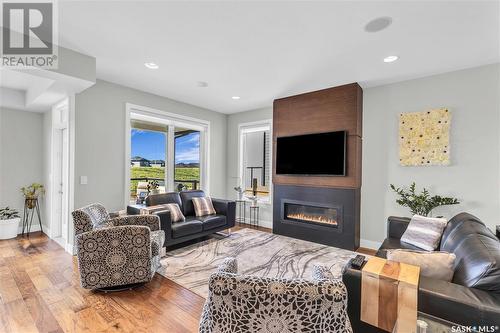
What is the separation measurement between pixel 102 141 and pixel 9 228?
2.38 meters

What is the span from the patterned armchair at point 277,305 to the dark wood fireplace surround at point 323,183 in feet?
10.5

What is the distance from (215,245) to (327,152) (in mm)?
2517

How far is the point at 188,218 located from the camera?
4117 mm

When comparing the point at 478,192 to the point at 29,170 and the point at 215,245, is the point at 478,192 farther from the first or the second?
the point at 29,170

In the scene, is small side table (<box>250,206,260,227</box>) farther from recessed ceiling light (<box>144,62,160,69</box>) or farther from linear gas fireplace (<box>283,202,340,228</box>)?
recessed ceiling light (<box>144,62,160,69</box>)

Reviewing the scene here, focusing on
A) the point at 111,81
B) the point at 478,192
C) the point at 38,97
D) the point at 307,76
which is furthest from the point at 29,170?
→ the point at 478,192

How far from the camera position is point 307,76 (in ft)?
11.8

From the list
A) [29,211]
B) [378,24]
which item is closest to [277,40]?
[378,24]

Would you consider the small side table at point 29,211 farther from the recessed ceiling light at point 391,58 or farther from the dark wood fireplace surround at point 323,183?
the recessed ceiling light at point 391,58

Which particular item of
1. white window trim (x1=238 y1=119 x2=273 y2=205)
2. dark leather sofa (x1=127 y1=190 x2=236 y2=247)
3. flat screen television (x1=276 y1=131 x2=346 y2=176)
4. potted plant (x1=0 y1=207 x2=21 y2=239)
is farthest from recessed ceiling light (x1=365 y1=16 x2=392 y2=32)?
potted plant (x1=0 y1=207 x2=21 y2=239)

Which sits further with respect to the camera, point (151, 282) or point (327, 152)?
point (327, 152)

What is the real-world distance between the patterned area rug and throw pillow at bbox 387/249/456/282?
61.3 inches

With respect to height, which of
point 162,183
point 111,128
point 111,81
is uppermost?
point 111,81

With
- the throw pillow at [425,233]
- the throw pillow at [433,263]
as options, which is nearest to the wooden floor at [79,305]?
the throw pillow at [433,263]
